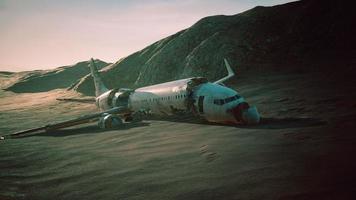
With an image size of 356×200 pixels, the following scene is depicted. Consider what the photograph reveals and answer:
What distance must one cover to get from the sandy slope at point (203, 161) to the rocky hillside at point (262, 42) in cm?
2822

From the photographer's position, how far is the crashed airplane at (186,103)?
2264 centimetres

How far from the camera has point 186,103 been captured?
88.2 ft

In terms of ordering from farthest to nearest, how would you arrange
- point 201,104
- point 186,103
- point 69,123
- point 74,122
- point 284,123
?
point 74,122 < point 69,123 < point 186,103 < point 201,104 < point 284,123

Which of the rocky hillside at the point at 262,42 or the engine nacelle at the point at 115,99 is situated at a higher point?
the rocky hillside at the point at 262,42

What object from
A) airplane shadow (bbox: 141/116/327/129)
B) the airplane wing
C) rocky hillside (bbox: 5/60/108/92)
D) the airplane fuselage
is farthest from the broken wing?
rocky hillside (bbox: 5/60/108/92)

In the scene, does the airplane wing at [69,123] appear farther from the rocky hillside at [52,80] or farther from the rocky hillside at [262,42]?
the rocky hillside at [52,80]

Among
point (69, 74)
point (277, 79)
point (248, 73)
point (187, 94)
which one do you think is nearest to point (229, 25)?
point (248, 73)

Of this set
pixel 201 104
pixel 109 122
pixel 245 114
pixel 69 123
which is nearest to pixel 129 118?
pixel 109 122

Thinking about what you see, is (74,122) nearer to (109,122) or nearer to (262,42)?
(109,122)

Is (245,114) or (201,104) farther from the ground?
(201,104)

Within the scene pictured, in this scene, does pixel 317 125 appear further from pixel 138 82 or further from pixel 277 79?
pixel 138 82

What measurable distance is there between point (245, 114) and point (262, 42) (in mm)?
39676

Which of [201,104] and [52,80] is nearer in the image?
[201,104]

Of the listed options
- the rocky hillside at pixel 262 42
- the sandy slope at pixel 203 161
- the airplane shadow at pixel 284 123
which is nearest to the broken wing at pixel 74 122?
the sandy slope at pixel 203 161
